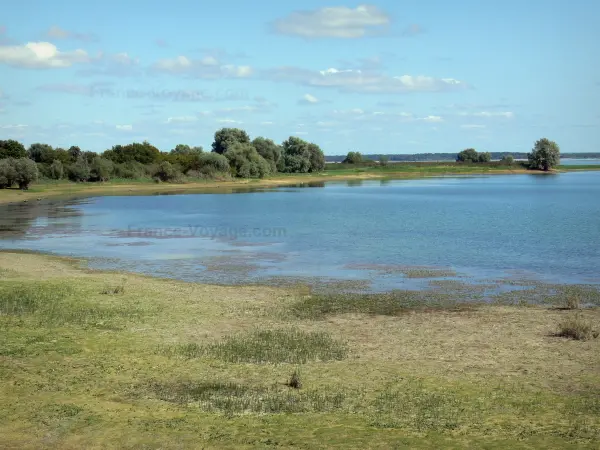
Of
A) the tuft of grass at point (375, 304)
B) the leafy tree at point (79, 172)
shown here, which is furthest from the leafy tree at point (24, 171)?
the tuft of grass at point (375, 304)

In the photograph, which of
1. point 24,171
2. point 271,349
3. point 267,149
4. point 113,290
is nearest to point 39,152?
point 24,171

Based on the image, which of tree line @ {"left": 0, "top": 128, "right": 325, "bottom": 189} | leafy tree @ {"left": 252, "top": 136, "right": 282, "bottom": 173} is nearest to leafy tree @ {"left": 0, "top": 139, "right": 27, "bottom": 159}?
tree line @ {"left": 0, "top": 128, "right": 325, "bottom": 189}

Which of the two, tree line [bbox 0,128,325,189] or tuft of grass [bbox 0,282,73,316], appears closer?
tuft of grass [bbox 0,282,73,316]

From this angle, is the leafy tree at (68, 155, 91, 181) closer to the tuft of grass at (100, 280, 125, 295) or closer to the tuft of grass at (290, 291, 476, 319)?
the tuft of grass at (100, 280, 125, 295)

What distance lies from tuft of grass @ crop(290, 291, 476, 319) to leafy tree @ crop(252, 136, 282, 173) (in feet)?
493

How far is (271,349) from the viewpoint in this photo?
61.8ft

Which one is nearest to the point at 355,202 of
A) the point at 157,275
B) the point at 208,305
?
the point at 157,275

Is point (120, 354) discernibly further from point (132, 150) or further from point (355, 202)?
point (132, 150)

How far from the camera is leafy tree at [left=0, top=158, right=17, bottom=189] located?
96.1 metres

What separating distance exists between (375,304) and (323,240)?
77.7 ft

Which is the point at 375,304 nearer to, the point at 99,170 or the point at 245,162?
the point at 99,170

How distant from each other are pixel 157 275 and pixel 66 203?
5799 centimetres

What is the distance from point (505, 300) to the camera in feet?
87.5

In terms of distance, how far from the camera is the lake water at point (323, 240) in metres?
34.6
